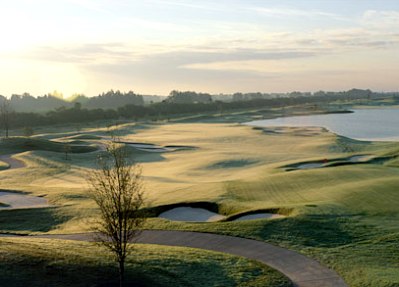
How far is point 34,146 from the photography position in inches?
3157

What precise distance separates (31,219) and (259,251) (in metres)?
17.5

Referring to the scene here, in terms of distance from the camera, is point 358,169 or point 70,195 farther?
point 358,169

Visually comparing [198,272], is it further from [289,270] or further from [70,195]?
[70,195]

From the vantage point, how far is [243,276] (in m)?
21.4

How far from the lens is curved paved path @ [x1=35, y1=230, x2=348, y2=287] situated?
21266 mm

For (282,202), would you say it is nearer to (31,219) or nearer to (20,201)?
(31,219)

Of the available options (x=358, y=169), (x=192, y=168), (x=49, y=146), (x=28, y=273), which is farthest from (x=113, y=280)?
(x=49, y=146)

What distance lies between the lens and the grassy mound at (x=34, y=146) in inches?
3113

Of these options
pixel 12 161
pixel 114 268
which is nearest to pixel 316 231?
pixel 114 268

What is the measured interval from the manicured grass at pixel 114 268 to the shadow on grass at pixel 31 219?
7.83 metres

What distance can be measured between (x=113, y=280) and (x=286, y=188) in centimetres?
2342

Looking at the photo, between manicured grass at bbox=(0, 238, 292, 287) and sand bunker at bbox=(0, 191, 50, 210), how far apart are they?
1433cm

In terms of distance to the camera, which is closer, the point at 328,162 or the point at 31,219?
the point at 31,219

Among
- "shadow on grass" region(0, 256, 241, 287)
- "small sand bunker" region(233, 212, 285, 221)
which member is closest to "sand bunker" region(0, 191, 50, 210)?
"small sand bunker" region(233, 212, 285, 221)
